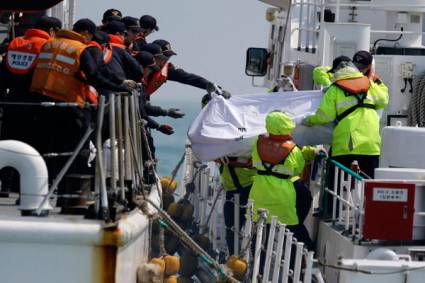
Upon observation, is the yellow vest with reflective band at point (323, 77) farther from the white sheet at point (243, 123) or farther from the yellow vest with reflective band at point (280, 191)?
the yellow vest with reflective band at point (280, 191)

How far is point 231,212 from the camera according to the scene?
14.0 m

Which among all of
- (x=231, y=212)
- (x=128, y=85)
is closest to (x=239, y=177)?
(x=231, y=212)

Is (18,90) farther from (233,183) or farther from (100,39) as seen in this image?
(233,183)

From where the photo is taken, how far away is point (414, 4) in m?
16.6

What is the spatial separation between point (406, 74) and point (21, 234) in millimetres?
7435

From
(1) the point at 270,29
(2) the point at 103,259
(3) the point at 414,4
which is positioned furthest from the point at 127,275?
(1) the point at 270,29

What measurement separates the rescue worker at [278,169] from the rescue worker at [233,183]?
42.5 inches

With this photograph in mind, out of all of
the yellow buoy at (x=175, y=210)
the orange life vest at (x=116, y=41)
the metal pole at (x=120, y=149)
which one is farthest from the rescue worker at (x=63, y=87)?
the yellow buoy at (x=175, y=210)

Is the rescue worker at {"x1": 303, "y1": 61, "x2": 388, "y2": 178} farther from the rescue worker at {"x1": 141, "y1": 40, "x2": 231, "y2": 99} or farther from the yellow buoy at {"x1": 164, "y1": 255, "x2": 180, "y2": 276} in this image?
the yellow buoy at {"x1": 164, "y1": 255, "x2": 180, "y2": 276}

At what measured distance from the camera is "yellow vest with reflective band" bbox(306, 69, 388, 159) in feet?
42.3

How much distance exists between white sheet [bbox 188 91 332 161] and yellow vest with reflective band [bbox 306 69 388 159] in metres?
0.29

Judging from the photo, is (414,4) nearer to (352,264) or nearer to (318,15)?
(318,15)

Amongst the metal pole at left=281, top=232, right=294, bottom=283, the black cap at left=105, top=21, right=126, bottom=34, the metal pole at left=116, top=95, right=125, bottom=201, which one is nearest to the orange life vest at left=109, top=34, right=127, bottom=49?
the black cap at left=105, top=21, right=126, bottom=34

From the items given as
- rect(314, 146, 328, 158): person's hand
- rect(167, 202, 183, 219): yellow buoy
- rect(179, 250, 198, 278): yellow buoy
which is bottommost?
rect(179, 250, 198, 278): yellow buoy
